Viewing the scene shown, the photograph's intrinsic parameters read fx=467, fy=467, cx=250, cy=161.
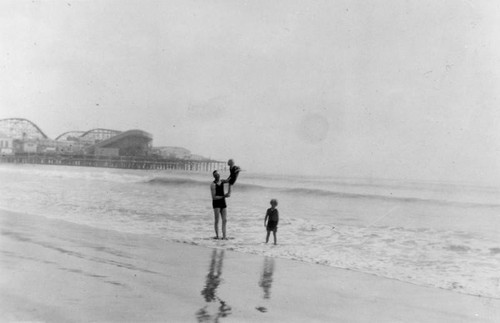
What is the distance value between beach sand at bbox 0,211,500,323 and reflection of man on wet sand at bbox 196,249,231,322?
0.01m

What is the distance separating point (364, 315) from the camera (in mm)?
5160

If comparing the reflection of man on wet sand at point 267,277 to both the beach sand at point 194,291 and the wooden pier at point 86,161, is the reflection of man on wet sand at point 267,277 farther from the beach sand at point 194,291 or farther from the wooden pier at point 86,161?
the wooden pier at point 86,161

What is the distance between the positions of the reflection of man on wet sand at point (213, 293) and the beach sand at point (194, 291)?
1 centimetres

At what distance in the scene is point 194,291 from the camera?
5797 millimetres

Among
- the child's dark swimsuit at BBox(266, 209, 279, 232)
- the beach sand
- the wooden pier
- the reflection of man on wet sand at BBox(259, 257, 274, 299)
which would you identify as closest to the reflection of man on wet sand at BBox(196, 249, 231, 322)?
the beach sand

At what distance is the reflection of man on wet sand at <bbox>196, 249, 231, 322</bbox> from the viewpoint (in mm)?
4668

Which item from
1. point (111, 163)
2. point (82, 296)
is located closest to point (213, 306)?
point (82, 296)

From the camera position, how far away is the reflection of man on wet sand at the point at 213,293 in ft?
15.3

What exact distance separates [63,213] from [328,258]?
11.2m

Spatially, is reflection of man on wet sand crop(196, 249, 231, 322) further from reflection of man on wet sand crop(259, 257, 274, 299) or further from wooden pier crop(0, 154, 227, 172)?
wooden pier crop(0, 154, 227, 172)

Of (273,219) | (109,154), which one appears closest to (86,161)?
(109,154)

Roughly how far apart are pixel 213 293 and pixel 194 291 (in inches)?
9.6

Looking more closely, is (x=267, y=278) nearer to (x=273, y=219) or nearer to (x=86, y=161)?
(x=273, y=219)

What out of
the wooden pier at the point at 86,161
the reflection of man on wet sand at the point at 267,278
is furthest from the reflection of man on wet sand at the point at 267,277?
the wooden pier at the point at 86,161
